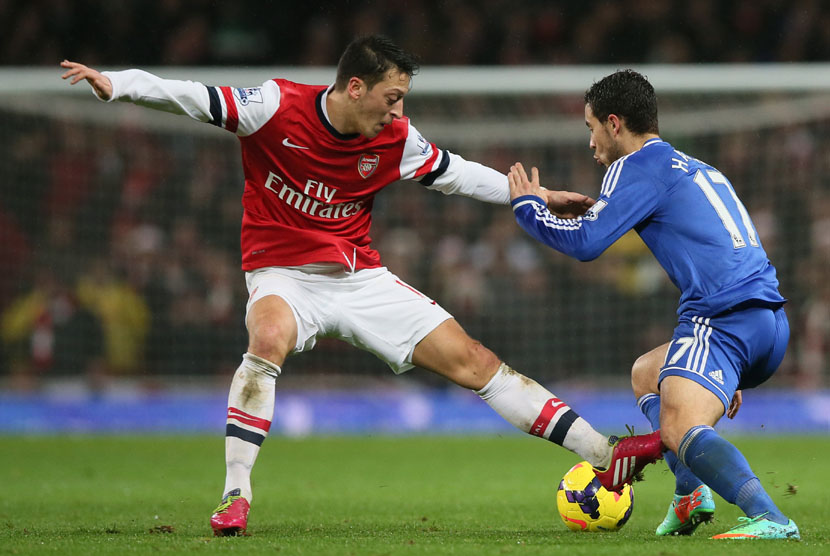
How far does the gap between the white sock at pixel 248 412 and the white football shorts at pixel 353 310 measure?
0.33 metres

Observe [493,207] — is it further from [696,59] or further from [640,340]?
[696,59]

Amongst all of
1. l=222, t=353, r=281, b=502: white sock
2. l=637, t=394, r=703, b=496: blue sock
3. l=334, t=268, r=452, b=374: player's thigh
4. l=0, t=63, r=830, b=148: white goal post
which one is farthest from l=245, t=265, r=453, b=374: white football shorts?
l=0, t=63, r=830, b=148: white goal post

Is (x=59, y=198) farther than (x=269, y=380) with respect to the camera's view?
Yes

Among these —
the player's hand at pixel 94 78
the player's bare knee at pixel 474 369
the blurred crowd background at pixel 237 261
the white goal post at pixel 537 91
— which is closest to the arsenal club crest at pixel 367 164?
the player's bare knee at pixel 474 369

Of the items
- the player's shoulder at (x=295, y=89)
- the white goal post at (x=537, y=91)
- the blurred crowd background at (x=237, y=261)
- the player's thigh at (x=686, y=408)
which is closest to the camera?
the player's thigh at (x=686, y=408)

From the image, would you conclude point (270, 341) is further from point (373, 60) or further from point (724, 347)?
point (724, 347)

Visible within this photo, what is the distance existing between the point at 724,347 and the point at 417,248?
9.71 meters

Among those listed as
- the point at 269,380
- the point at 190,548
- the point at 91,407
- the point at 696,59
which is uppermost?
the point at 696,59

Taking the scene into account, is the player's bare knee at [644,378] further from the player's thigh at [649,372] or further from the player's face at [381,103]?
the player's face at [381,103]

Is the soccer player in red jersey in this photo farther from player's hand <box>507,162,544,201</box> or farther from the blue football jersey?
the blue football jersey

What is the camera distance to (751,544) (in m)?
4.16

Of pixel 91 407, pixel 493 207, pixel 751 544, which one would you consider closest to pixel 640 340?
pixel 493 207

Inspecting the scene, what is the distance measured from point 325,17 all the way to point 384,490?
1204 cm

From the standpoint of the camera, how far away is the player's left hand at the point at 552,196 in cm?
546
